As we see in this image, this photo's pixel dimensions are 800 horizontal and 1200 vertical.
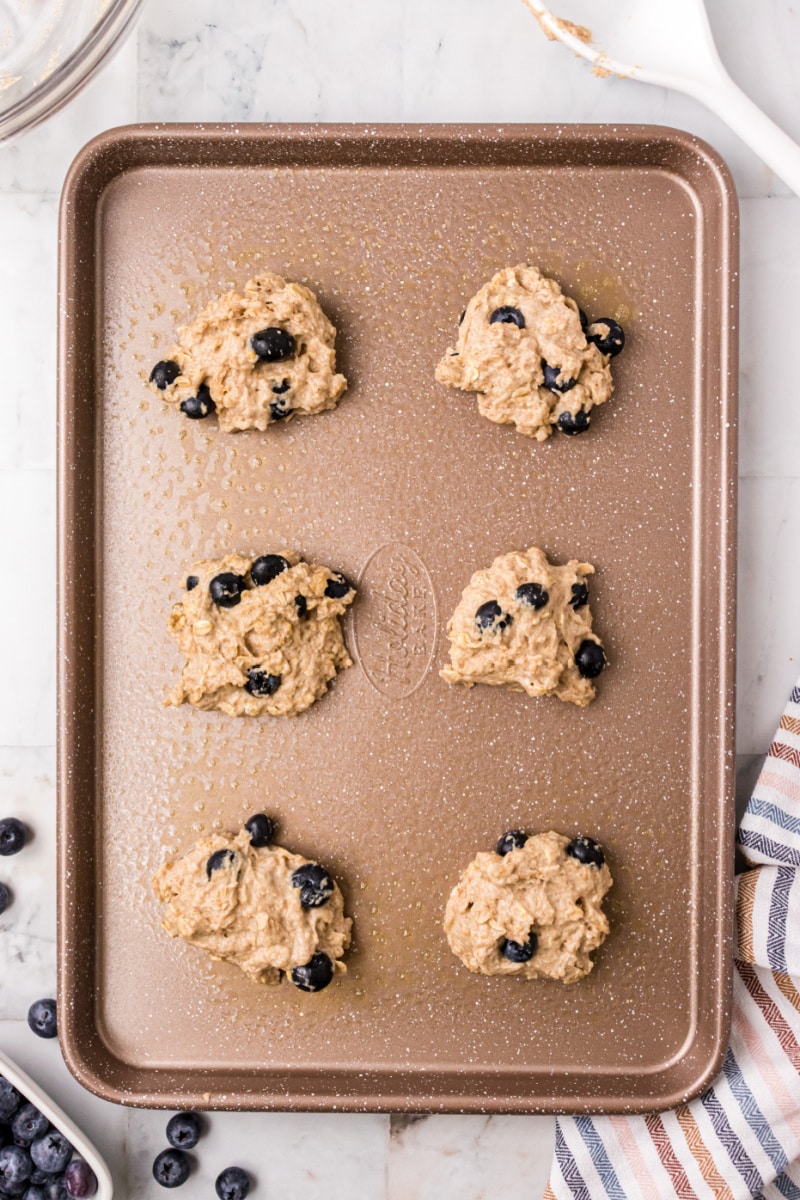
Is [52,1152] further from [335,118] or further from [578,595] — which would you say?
[335,118]

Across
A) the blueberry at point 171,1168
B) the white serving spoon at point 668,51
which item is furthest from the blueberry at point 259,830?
the white serving spoon at point 668,51

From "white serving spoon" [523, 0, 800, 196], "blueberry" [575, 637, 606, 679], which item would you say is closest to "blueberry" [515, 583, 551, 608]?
"blueberry" [575, 637, 606, 679]

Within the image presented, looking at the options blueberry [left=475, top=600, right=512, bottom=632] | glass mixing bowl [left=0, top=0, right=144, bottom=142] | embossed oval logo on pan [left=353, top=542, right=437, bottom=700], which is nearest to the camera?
glass mixing bowl [left=0, top=0, right=144, bottom=142]

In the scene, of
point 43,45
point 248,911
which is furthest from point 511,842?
point 43,45

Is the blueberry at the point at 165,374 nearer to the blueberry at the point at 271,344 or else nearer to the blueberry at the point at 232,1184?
the blueberry at the point at 271,344

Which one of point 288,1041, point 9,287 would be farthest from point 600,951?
point 9,287

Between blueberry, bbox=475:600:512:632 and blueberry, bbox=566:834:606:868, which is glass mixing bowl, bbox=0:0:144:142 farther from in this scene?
blueberry, bbox=566:834:606:868
